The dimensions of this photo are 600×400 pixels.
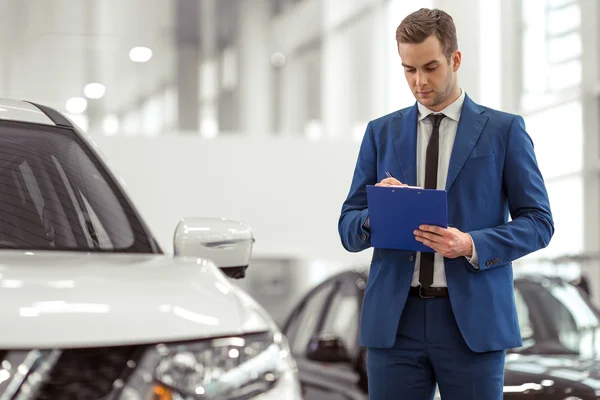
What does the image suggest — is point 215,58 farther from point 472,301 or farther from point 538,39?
point 472,301

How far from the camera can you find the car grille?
5.84 ft

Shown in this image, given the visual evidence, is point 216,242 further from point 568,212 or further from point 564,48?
point 564,48

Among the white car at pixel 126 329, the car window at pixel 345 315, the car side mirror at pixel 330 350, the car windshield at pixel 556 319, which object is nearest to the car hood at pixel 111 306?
the white car at pixel 126 329

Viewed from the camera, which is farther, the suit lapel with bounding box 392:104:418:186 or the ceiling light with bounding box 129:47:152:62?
the ceiling light with bounding box 129:47:152:62

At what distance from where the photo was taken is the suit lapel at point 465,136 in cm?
288

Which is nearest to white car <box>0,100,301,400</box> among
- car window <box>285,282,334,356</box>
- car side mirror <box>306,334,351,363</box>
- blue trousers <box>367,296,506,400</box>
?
Result: blue trousers <box>367,296,506,400</box>

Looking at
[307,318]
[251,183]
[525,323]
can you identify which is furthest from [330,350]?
[251,183]

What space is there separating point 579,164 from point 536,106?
0.87 metres

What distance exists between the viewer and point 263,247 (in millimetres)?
12492

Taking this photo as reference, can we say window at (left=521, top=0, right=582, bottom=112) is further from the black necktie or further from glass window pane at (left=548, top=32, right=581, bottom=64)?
the black necktie

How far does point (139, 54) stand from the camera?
12641 mm

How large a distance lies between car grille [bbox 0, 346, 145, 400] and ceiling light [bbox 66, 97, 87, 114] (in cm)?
1081

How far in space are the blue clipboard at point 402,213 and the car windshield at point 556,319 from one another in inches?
108

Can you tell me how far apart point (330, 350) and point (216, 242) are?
248 cm
